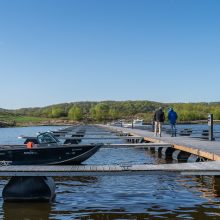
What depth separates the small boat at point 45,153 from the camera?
1627 centimetres

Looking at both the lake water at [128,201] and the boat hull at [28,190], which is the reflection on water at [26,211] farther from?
the boat hull at [28,190]

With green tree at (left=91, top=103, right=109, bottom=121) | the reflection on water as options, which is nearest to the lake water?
the reflection on water

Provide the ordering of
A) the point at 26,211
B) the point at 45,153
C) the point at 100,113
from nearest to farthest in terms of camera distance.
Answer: the point at 26,211 < the point at 45,153 < the point at 100,113

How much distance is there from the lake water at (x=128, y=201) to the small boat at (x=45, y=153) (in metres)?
1.00

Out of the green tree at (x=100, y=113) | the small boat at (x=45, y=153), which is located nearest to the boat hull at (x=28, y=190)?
the small boat at (x=45, y=153)

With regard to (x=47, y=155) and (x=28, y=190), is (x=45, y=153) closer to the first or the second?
(x=47, y=155)

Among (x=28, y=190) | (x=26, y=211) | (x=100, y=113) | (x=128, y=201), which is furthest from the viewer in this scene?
(x=100, y=113)

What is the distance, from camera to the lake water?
10853 mm

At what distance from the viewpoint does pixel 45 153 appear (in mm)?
16938

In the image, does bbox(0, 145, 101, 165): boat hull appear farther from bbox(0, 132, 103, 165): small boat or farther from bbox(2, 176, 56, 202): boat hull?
bbox(2, 176, 56, 202): boat hull

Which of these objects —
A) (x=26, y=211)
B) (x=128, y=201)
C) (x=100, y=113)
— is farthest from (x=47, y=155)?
(x=100, y=113)

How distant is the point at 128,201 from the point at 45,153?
561 cm

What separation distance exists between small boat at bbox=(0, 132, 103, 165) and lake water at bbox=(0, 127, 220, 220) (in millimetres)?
998

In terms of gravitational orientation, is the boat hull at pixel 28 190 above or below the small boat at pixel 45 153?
below
